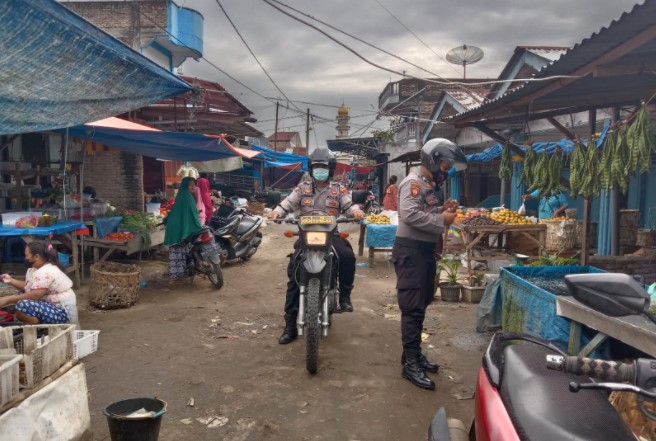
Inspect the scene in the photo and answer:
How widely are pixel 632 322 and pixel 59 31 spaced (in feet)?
13.6

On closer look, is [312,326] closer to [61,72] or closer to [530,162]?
[61,72]

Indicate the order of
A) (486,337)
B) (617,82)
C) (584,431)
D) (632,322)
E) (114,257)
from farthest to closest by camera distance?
(114,257), (486,337), (617,82), (632,322), (584,431)

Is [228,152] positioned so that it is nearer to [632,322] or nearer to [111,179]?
[111,179]

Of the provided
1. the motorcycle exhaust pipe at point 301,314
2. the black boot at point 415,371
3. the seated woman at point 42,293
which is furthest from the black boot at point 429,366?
the seated woman at point 42,293

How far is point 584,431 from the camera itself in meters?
1.51

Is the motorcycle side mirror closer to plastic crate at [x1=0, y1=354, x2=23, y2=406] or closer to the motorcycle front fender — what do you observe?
plastic crate at [x1=0, y1=354, x2=23, y2=406]

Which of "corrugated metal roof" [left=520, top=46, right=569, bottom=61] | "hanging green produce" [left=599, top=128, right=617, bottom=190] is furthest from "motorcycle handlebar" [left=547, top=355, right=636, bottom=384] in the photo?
"corrugated metal roof" [left=520, top=46, right=569, bottom=61]

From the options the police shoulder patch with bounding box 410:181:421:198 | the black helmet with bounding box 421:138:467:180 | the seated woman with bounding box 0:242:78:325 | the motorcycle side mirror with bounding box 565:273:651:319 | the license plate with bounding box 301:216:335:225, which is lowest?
the seated woman with bounding box 0:242:78:325

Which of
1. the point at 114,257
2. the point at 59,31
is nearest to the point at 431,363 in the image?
the point at 59,31

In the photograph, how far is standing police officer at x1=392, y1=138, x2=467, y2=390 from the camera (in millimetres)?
4172

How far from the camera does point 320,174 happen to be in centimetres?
534

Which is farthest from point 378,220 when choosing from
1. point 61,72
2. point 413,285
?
point 61,72

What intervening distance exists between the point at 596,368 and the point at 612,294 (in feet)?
0.89

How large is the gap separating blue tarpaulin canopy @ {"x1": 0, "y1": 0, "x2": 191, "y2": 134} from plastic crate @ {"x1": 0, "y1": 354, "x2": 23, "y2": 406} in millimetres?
1951
